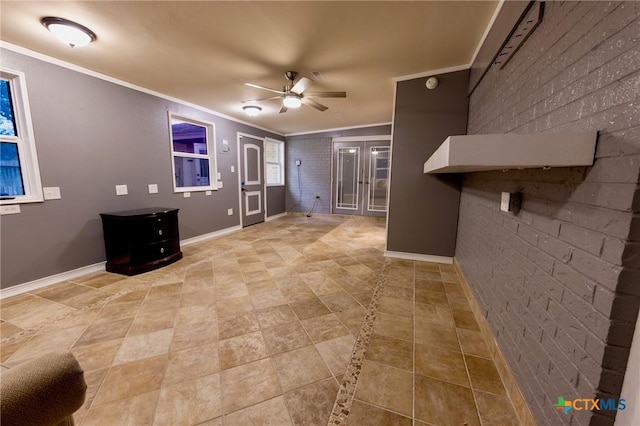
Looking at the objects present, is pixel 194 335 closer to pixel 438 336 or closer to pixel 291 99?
pixel 438 336

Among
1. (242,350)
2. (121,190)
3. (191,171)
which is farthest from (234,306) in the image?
(191,171)

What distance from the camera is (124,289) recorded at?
253 cm

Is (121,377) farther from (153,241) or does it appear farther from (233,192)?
(233,192)

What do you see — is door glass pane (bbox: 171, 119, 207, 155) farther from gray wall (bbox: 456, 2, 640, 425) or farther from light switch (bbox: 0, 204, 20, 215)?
gray wall (bbox: 456, 2, 640, 425)

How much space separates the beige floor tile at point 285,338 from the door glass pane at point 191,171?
3.40 meters

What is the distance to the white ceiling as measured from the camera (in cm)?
185

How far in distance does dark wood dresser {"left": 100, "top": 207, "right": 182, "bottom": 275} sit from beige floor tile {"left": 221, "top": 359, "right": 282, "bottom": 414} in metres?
2.29

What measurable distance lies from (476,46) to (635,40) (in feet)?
7.16

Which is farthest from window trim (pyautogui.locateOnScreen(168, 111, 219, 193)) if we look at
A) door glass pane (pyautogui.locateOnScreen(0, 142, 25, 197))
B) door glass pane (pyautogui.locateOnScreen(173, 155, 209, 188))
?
door glass pane (pyautogui.locateOnScreen(0, 142, 25, 197))

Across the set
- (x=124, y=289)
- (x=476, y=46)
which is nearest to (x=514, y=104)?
(x=476, y=46)

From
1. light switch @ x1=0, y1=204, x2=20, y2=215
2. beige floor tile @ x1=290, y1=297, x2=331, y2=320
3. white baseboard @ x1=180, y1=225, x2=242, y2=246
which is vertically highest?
light switch @ x1=0, y1=204, x2=20, y2=215

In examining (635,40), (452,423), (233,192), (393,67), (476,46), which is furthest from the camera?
(233,192)

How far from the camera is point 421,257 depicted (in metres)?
3.37

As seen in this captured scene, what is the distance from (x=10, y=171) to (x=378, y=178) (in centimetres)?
635
